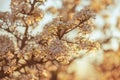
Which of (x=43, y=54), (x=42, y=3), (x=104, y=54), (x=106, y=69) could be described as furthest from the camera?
(x=106, y=69)

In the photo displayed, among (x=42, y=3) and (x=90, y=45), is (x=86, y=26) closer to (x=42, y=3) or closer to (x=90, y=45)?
(x=90, y=45)

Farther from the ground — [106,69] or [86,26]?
[86,26]

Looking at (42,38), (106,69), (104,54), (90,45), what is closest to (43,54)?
(42,38)

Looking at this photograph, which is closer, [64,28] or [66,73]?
[64,28]

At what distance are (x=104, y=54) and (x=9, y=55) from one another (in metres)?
11.7

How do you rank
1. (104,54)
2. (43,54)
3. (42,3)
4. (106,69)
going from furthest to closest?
1. (106,69)
2. (104,54)
3. (42,3)
4. (43,54)

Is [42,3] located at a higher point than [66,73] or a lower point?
higher

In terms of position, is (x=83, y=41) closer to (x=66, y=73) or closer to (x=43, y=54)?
(x=43, y=54)

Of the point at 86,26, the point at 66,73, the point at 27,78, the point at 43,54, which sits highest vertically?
the point at 86,26

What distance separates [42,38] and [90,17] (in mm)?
1172

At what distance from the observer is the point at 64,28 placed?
30.4 feet

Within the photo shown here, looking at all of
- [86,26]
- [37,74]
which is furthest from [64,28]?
[37,74]

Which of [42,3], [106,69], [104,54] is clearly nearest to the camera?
[42,3]

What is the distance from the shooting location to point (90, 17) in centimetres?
927
